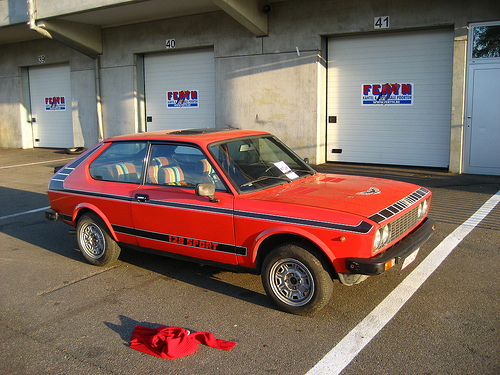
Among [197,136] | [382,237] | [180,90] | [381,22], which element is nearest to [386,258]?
[382,237]

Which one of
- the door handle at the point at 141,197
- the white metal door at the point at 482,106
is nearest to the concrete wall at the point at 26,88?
the white metal door at the point at 482,106

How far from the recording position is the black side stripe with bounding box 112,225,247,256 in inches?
173

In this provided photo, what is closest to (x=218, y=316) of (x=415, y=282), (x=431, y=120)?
(x=415, y=282)

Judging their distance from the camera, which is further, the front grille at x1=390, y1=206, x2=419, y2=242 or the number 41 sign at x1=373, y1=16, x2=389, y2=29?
→ the number 41 sign at x1=373, y1=16, x2=389, y2=29

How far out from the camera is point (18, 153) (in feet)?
60.5

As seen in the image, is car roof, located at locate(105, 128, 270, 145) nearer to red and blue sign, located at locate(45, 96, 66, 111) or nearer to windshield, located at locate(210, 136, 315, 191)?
windshield, located at locate(210, 136, 315, 191)

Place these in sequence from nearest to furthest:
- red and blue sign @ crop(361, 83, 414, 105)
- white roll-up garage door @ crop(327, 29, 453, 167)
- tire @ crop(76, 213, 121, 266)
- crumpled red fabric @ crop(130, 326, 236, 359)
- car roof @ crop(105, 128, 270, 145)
Result: crumpled red fabric @ crop(130, 326, 236, 359) < car roof @ crop(105, 128, 270, 145) < tire @ crop(76, 213, 121, 266) < white roll-up garage door @ crop(327, 29, 453, 167) < red and blue sign @ crop(361, 83, 414, 105)

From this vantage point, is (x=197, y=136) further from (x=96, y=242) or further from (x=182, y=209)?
(x=96, y=242)

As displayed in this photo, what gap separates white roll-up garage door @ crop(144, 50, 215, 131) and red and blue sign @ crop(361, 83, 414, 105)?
4839 millimetres

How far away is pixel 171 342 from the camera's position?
3580 mm

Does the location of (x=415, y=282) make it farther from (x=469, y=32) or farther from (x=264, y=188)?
(x=469, y=32)

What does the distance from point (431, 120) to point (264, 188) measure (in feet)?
27.2

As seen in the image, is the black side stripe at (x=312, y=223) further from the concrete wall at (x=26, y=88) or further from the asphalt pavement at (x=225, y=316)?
the concrete wall at (x=26, y=88)

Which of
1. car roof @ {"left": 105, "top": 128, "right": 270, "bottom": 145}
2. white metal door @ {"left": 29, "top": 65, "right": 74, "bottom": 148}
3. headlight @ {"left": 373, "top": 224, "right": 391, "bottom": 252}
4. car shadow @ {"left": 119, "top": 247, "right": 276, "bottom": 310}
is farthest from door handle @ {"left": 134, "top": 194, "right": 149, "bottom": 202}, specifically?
white metal door @ {"left": 29, "top": 65, "right": 74, "bottom": 148}
